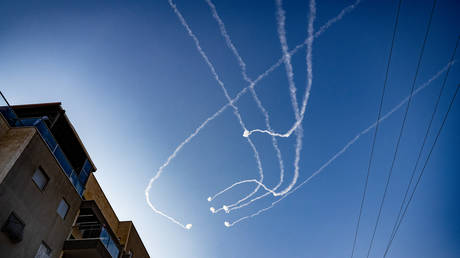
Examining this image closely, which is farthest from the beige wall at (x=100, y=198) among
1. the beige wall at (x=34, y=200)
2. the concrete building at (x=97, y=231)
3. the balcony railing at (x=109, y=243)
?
the balcony railing at (x=109, y=243)

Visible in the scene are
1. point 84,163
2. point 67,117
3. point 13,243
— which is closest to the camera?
point 13,243

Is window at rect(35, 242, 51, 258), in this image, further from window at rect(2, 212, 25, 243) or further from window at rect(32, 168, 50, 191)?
window at rect(32, 168, 50, 191)

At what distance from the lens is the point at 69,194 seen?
21328mm

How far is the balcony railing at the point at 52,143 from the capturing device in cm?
1894

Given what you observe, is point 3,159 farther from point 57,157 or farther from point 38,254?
point 38,254

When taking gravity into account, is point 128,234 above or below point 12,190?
above

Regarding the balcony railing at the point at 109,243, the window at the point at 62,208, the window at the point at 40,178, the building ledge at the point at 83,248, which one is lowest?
the building ledge at the point at 83,248

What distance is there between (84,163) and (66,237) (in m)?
5.96

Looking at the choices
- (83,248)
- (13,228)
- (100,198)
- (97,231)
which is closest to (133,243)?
(100,198)

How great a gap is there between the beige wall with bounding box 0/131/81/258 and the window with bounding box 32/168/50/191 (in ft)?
0.64

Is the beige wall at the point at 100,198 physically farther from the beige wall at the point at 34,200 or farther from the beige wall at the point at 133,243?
the beige wall at the point at 34,200

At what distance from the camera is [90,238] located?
819 inches

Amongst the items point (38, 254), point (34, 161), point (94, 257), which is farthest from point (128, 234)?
point (34, 161)

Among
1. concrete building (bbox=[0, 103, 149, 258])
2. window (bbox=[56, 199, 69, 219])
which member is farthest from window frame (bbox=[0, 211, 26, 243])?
window (bbox=[56, 199, 69, 219])
